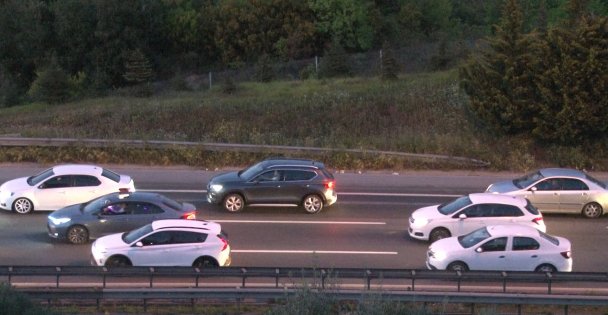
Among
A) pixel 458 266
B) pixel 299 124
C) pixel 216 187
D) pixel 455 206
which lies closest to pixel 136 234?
pixel 216 187

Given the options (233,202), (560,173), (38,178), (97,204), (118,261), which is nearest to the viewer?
(118,261)

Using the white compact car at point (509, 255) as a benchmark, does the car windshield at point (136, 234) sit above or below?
above

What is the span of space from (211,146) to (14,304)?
1728cm

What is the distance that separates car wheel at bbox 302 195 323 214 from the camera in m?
23.0

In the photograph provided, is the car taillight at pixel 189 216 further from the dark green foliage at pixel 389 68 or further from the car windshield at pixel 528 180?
the dark green foliage at pixel 389 68

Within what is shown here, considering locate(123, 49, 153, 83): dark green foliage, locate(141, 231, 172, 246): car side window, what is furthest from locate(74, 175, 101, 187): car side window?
locate(123, 49, 153, 83): dark green foliage

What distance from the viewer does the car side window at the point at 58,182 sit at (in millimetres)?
21984

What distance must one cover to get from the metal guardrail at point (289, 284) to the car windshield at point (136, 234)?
3.92ft

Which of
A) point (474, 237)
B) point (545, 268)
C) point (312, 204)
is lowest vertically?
point (545, 268)

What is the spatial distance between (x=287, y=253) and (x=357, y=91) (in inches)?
926

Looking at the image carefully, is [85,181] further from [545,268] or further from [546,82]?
[546,82]

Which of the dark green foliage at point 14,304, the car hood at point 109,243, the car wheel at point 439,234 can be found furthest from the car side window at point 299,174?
the dark green foliage at point 14,304

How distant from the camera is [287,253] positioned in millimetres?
19438

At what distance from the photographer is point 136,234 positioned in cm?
1802
